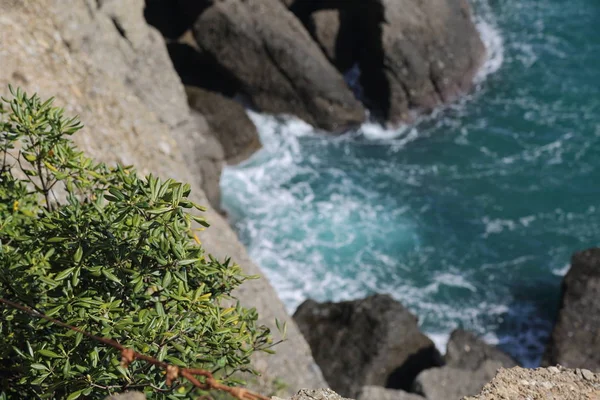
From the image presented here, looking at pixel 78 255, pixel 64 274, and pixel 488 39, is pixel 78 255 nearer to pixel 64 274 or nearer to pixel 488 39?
pixel 64 274

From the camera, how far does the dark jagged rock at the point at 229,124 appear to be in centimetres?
2558

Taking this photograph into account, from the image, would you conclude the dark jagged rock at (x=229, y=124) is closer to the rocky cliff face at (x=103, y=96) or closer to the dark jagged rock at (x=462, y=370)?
the rocky cliff face at (x=103, y=96)

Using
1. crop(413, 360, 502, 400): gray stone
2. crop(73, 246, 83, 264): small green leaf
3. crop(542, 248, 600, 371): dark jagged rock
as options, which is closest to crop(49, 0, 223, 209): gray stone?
crop(413, 360, 502, 400): gray stone

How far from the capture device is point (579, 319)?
1959 cm

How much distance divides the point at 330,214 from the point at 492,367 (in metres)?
9.10

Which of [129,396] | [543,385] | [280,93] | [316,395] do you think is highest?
[129,396]

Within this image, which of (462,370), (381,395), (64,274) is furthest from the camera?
(462,370)

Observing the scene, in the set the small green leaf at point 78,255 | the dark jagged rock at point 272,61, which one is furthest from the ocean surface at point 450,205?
the small green leaf at point 78,255

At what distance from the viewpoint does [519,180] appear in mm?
26609

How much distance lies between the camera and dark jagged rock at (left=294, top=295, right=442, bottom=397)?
58.0ft

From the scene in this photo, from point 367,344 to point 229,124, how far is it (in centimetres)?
1083

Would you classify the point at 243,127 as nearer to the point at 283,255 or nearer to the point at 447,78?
the point at 283,255

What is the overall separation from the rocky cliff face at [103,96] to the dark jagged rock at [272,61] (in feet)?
31.3

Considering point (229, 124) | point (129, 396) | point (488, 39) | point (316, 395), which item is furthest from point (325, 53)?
point (129, 396)
